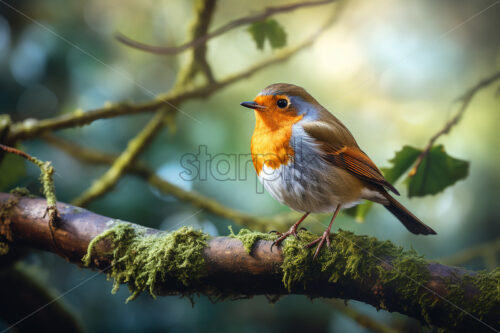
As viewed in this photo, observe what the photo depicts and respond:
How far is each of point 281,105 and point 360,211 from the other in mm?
594

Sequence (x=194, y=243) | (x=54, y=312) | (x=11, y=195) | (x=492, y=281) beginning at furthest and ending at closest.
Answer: (x=54, y=312) < (x=11, y=195) < (x=194, y=243) < (x=492, y=281)

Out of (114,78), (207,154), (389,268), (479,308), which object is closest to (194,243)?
(389,268)

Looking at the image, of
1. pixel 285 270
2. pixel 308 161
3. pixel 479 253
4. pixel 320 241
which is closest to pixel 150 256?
pixel 285 270

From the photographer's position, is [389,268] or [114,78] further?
[114,78]

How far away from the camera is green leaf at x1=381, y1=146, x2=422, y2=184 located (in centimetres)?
153

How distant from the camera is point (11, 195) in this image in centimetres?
146

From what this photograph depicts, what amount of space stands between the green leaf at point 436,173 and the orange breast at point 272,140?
0.54 metres

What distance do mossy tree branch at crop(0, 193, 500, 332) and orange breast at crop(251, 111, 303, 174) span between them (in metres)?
0.32

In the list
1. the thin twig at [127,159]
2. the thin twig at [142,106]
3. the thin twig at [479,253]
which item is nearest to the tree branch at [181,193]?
the thin twig at [127,159]

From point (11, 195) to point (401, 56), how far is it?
2.02 metres

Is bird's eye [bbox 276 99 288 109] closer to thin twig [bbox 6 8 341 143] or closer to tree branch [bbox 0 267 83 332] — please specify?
thin twig [bbox 6 8 341 143]

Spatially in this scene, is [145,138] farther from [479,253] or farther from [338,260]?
[479,253]

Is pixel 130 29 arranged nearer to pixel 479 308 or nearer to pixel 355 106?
pixel 355 106

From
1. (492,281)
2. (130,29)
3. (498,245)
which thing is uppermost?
(130,29)
